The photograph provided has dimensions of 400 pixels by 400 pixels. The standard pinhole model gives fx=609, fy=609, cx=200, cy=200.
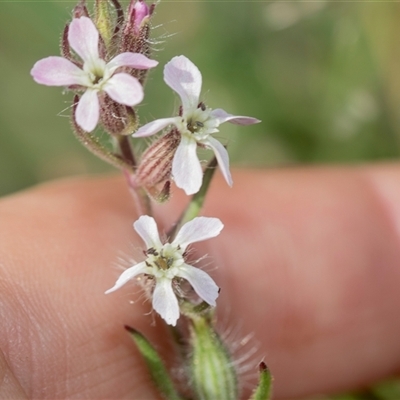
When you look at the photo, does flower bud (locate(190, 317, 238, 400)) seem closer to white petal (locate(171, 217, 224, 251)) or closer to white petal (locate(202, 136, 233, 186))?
white petal (locate(171, 217, 224, 251))

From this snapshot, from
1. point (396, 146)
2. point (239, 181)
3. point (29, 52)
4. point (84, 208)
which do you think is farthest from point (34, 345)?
point (396, 146)

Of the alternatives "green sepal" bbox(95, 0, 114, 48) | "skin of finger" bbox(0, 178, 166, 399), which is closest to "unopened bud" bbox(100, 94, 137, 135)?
"green sepal" bbox(95, 0, 114, 48)

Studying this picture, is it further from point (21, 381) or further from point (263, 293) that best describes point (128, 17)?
point (263, 293)

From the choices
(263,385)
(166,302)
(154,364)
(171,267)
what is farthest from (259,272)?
(166,302)

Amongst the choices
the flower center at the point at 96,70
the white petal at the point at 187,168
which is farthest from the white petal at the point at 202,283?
the flower center at the point at 96,70

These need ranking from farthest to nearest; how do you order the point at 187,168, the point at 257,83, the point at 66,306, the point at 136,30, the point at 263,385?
the point at 257,83 < the point at 66,306 < the point at 263,385 < the point at 136,30 < the point at 187,168

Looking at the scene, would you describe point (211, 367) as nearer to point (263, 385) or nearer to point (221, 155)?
point (263, 385)

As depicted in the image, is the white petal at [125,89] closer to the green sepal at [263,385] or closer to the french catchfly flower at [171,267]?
the french catchfly flower at [171,267]
